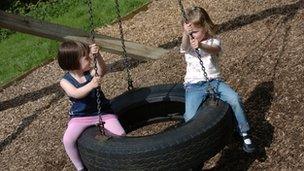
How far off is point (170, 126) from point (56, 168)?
42.4 inches

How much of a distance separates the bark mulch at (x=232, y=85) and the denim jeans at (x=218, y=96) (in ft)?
1.24

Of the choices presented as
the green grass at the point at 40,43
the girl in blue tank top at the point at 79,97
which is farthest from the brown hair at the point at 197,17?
the green grass at the point at 40,43

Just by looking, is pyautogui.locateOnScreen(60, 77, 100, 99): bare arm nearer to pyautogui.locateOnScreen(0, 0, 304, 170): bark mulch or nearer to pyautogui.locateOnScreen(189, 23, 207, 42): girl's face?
pyautogui.locateOnScreen(189, 23, 207, 42): girl's face

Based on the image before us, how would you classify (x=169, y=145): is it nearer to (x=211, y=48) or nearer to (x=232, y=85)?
(x=211, y=48)

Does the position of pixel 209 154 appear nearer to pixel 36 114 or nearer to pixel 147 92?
pixel 147 92

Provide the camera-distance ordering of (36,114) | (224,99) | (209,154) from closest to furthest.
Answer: (209,154) < (224,99) < (36,114)

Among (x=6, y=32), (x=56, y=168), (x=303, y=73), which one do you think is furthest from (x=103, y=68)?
(x=6, y=32)

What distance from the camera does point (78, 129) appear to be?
4.29 m

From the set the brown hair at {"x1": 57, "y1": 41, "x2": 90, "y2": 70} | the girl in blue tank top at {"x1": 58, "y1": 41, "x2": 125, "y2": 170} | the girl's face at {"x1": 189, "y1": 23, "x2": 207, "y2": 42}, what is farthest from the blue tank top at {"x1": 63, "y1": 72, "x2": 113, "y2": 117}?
the girl's face at {"x1": 189, "y1": 23, "x2": 207, "y2": 42}

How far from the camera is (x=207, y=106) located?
162 inches

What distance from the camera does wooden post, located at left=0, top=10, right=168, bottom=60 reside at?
6.17 meters

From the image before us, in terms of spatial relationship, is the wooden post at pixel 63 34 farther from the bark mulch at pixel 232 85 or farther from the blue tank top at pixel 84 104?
the blue tank top at pixel 84 104

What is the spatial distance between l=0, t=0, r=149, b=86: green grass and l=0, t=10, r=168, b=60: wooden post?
187cm

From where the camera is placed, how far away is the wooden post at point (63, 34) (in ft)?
20.2
